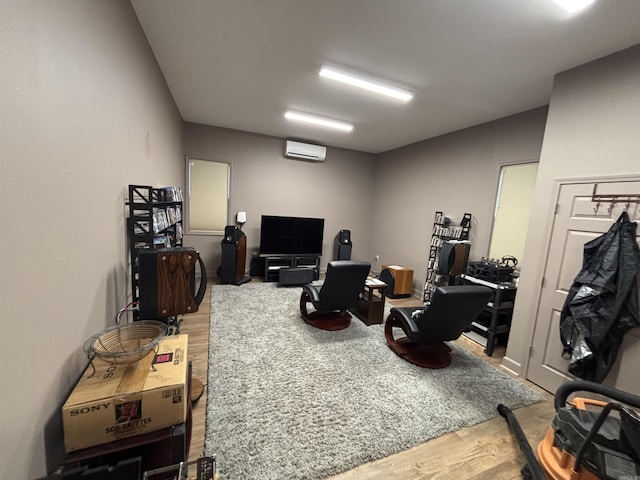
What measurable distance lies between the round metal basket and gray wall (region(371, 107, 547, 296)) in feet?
13.6

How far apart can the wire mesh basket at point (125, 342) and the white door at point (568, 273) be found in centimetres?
319

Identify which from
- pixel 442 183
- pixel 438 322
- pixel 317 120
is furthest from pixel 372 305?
pixel 317 120

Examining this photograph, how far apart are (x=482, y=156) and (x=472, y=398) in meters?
3.28

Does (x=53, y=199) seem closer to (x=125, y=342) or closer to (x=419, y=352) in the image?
(x=125, y=342)

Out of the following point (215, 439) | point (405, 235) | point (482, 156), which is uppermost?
point (482, 156)

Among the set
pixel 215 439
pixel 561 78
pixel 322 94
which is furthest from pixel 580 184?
pixel 215 439

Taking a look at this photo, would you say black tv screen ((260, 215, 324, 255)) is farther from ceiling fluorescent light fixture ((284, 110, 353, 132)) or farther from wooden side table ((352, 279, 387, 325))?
wooden side table ((352, 279, 387, 325))

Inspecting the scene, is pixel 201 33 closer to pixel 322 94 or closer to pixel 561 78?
pixel 322 94

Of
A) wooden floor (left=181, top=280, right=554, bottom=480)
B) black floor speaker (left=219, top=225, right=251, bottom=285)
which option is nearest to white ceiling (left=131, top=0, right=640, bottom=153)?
black floor speaker (left=219, top=225, right=251, bottom=285)

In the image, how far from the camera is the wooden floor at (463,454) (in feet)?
4.95

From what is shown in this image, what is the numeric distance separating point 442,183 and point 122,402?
4824 millimetres

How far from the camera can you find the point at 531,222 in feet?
8.36

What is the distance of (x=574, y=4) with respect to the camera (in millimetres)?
1601

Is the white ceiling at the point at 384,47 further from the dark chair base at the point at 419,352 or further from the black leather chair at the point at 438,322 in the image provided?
the dark chair base at the point at 419,352
